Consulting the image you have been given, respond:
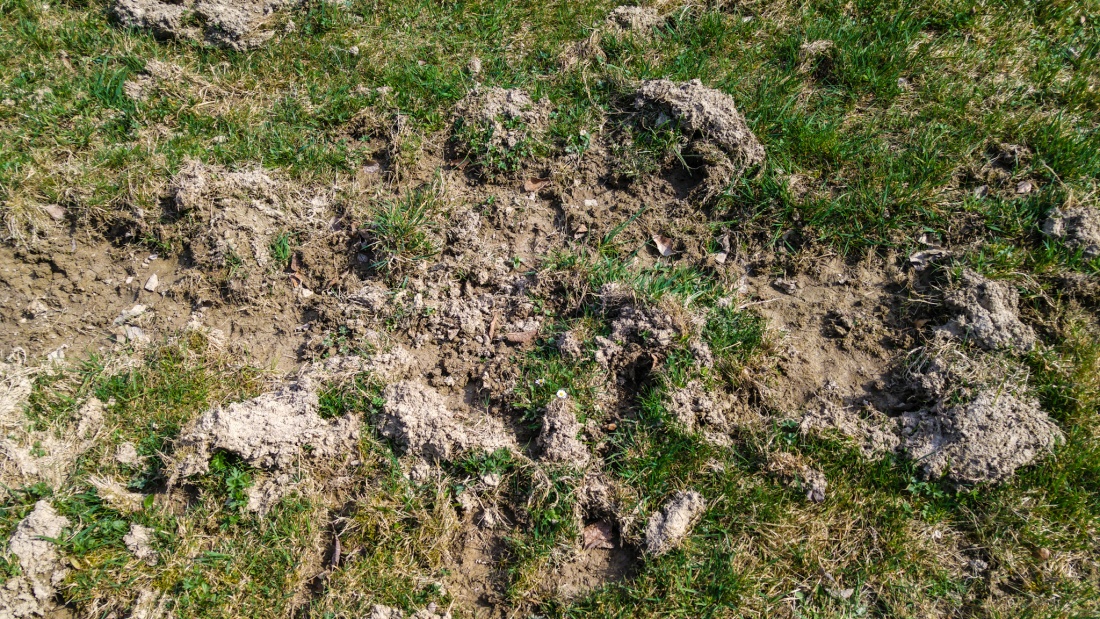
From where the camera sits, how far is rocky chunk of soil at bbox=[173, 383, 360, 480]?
302 centimetres

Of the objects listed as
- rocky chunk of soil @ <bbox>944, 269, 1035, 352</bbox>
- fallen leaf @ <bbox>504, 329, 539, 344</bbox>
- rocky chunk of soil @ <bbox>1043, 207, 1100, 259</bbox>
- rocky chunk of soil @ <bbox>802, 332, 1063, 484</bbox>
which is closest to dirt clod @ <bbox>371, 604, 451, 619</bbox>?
fallen leaf @ <bbox>504, 329, 539, 344</bbox>

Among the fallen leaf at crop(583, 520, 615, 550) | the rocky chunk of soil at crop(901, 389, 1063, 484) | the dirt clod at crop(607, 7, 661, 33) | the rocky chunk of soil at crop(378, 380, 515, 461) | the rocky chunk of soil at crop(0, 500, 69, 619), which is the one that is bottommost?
the rocky chunk of soil at crop(0, 500, 69, 619)

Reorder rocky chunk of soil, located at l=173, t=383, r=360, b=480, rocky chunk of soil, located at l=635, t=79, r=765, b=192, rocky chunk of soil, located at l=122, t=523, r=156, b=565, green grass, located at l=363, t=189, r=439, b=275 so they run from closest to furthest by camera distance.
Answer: rocky chunk of soil, located at l=122, t=523, r=156, b=565
rocky chunk of soil, located at l=173, t=383, r=360, b=480
green grass, located at l=363, t=189, r=439, b=275
rocky chunk of soil, located at l=635, t=79, r=765, b=192

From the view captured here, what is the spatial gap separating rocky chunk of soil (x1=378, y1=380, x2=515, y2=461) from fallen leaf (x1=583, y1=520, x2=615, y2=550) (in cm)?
47

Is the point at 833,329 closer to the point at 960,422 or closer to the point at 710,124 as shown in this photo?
the point at 960,422

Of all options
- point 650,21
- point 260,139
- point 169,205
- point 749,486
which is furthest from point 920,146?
point 169,205

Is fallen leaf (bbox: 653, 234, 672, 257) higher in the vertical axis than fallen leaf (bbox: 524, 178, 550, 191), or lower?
lower

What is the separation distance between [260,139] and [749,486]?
299 cm

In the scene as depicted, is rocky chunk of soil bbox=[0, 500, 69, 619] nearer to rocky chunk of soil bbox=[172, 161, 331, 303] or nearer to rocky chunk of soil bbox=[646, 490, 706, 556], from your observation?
rocky chunk of soil bbox=[172, 161, 331, 303]

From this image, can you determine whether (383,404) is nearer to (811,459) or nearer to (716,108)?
(811,459)

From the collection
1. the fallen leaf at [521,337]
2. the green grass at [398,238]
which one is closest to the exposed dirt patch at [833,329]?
the fallen leaf at [521,337]

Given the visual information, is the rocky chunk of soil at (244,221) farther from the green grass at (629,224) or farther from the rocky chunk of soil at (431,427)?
the rocky chunk of soil at (431,427)

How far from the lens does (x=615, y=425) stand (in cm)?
314

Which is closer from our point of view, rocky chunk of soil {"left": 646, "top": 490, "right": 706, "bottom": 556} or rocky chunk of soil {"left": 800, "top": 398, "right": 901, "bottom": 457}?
rocky chunk of soil {"left": 646, "top": 490, "right": 706, "bottom": 556}
